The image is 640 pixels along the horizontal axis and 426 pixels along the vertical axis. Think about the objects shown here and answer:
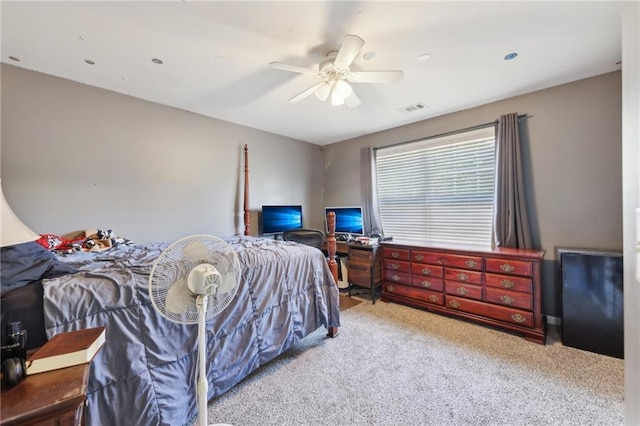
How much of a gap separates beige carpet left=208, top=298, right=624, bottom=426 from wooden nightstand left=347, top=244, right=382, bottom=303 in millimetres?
931

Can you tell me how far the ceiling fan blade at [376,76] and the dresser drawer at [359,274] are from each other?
2.27 meters

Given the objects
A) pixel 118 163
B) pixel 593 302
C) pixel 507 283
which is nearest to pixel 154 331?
pixel 118 163

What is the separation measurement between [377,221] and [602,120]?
2.61m

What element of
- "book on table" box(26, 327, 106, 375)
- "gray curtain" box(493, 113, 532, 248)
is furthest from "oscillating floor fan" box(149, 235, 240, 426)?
"gray curtain" box(493, 113, 532, 248)

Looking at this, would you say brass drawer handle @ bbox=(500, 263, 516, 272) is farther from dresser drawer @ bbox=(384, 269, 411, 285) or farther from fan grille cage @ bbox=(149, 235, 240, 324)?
fan grille cage @ bbox=(149, 235, 240, 324)

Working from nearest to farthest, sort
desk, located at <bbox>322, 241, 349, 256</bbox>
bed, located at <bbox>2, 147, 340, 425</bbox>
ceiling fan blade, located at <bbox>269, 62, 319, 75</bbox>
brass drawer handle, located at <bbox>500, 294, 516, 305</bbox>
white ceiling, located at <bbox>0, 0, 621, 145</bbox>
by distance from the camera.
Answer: bed, located at <bbox>2, 147, 340, 425</bbox> → white ceiling, located at <bbox>0, 0, 621, 145</bbox> → ceiling fan blade, located at <bbox>269, 62, 319, 75</bbox> → brass drawer handle, located at <bbox>500, 294, 516, 305</bbox> → desk, located at <bbox>322, 241, 349, 256</bbox>

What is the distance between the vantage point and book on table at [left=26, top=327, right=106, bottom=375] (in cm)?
80

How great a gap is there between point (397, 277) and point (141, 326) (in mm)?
2759

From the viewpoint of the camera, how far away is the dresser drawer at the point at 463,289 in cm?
268

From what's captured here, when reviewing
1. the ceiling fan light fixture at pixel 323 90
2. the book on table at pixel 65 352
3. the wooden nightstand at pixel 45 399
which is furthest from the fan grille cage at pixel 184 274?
the ceiling fan light fixture at pixel 323 90

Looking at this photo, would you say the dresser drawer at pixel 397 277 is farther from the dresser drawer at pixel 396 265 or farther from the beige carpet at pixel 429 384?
the beige carpet at pixel 429 384

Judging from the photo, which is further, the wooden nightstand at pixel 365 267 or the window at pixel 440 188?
the wooden nightstand at pixel 365 267

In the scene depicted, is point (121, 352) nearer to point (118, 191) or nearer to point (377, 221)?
point (118, 191)

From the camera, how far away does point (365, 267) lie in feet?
11.3
